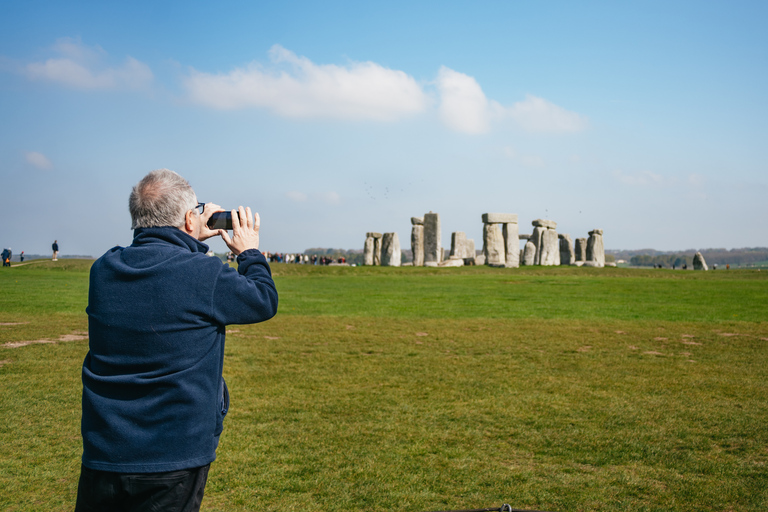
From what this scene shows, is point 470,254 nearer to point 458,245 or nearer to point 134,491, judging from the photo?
point 458,245

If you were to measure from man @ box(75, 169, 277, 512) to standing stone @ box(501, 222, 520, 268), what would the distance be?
33750 mm

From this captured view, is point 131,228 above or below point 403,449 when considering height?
above

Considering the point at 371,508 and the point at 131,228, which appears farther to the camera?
the point at 371,508

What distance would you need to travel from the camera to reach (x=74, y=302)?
16641 millimetres

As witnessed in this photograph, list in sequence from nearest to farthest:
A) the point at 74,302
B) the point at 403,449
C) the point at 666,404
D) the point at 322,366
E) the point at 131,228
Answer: the point at 131,228 < the point at 403,449 < the point at 666,404 < the point at 322,366 < the point at 74,302

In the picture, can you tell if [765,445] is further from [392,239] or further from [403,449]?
[392,239]

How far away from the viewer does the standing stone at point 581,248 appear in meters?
45.2

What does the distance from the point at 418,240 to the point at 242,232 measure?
1384 inches

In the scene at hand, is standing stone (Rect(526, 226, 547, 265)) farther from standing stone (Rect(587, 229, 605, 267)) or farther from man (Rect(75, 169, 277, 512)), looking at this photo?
man (Rect(75, 169, 277, 512))

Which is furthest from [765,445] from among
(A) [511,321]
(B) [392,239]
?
(B) [392,239]

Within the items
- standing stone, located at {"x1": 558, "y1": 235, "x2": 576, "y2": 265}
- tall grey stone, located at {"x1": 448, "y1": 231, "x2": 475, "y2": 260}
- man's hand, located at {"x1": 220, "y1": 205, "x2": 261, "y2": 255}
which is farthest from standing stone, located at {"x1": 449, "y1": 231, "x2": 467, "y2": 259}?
man's hand, located at {"x1": 220, "y1": 205, "x2": 261, "y2": 255}

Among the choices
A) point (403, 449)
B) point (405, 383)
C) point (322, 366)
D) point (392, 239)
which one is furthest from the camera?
point (392, 239)

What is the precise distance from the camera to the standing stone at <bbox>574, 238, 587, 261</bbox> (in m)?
45.2

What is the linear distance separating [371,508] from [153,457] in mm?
2426
